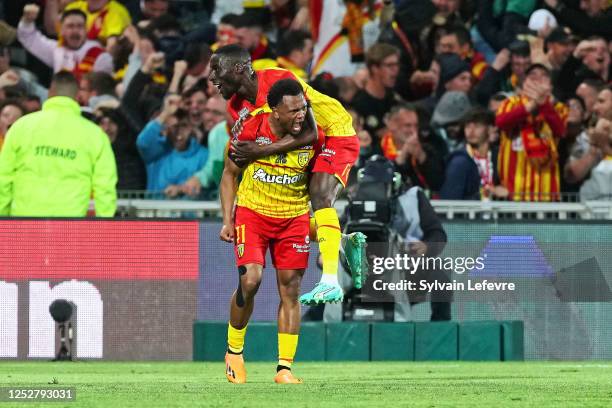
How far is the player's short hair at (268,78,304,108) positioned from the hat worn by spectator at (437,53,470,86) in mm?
7322

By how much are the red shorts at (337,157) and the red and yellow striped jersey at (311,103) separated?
5 cm

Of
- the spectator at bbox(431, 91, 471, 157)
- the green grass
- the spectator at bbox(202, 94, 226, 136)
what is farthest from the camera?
the spectator at bbox(431, 91, 471, 157)

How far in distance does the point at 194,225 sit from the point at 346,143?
11.9ft

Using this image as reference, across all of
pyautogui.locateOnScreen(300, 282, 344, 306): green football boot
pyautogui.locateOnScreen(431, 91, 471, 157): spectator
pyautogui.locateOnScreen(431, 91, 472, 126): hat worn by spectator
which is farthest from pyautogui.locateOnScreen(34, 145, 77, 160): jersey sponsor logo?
pyautogui.locateOnScreen(431, 91, 472, 126): hat worn by spectator

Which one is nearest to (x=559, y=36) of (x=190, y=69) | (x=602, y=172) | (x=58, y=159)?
(x=602, y=172)

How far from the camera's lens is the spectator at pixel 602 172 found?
15242 millimetres

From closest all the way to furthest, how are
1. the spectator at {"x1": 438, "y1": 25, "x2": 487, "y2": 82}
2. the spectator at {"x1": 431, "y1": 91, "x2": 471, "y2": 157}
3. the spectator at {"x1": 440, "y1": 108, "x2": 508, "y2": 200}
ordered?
the spectator at {"x1": 440, "y1": 108, "x2": 508, "y2": 200}
the spectator at {"x1": 431, "y1": 91, "x2": 471, "y2": 157}
the spectator at {"x1": 438, "y1": 25, "x2": 487, "y2": 82}

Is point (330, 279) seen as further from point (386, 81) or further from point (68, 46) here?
point (68, 46)

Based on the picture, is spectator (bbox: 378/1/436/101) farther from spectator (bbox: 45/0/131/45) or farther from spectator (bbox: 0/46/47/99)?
spectator (bbox: 0/46/47/99)

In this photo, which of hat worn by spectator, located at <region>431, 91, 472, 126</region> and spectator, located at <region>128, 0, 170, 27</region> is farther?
spectator, located at <region>128, 0, 170, 27</region>

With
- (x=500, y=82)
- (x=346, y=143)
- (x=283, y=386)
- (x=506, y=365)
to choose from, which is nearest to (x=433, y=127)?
(x=500, y=82)

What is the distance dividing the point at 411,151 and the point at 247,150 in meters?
5.97

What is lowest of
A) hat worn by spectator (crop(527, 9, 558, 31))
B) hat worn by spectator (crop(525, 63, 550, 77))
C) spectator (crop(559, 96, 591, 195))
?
spectator (crop(559, 96, 591, 195))

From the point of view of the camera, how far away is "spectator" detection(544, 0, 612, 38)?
16859 mm
